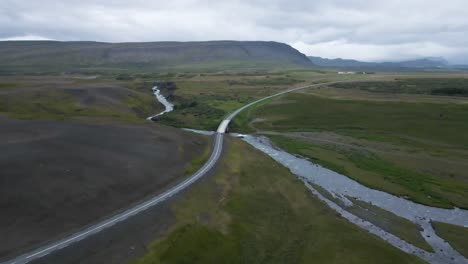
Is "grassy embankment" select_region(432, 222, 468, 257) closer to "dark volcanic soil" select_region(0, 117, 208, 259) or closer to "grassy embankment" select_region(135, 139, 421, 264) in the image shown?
"grassy embankment" select_region(135, 139, 421, 264)

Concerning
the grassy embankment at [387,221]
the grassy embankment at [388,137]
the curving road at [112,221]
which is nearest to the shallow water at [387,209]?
the grassy embankment at [387,221]

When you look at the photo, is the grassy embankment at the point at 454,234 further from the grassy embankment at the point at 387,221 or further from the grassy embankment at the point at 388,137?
the grassy embankment at the point at 388,137

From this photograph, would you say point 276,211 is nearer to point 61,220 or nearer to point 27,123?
point 61,220

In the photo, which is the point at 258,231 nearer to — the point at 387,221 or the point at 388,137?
Answer: the point at 387,221

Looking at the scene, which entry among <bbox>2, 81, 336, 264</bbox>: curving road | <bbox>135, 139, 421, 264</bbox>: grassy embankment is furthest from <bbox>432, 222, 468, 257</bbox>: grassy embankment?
<bbox>2, 81, 336, 264</bbox>: curving road

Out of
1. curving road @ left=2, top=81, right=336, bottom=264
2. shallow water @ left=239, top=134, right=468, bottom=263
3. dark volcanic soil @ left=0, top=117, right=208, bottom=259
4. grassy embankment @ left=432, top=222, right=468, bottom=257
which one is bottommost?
shallow water @ left=239, top=134, right=468, bottom=263

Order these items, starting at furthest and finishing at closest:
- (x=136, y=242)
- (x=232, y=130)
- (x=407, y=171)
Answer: (x=232, y=130) < (x=407, y=171) < (x=136, y=242)

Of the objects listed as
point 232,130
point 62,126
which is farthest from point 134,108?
point 62,126
